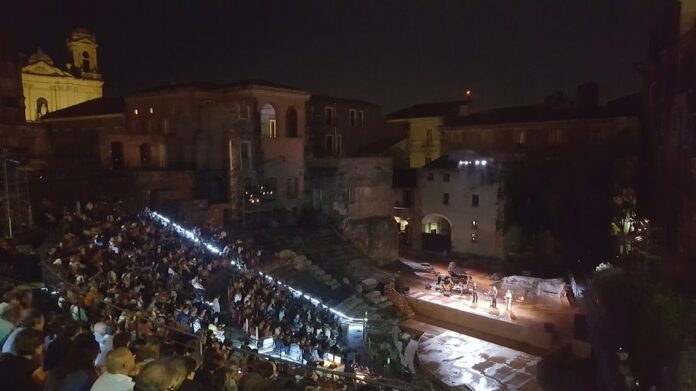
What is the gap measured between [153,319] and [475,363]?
1400 centimetres

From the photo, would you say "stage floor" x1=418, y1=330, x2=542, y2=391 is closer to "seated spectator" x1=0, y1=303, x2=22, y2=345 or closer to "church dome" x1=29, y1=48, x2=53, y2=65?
"seated spectator" x1=0, y1=303, x2=22, y2=345

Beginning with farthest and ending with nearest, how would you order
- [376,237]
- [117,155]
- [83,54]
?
1. [83,54]
2. [376,237]
3. [117,155]

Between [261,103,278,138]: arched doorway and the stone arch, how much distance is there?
0.87m

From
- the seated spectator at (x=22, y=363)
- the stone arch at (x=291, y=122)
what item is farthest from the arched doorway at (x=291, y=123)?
the seated spectator at (x=22, y=363)

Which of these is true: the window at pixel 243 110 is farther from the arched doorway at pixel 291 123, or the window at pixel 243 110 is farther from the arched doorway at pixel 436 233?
the arched doorway at pixel 436 233

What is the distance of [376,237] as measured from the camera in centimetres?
3381

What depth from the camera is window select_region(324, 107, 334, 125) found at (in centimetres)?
4072

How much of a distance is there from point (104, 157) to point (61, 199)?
21.8ft

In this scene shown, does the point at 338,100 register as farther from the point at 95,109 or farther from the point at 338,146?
the point at 95,109

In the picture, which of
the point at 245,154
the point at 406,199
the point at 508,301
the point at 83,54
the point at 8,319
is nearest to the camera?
the point at 8,319

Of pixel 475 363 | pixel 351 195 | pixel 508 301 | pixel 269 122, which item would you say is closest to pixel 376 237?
pixel 351 195

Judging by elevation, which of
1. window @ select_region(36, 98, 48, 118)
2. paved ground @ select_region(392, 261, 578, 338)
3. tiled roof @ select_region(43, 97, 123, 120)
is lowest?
paved ground @ select_region(392, 261, 578, 338)

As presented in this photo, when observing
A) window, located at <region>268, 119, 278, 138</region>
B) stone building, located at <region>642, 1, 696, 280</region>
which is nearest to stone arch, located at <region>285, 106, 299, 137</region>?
window, located at <region>268, 119, 278, 138</region>

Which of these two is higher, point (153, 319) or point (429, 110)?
point (429, 110)
